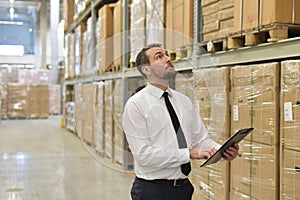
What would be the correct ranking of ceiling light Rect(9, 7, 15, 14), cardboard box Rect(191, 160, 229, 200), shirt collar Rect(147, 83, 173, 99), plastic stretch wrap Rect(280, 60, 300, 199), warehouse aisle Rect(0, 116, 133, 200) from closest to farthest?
1. shirt collar Rect(147, 83, 173, 99)
2. plastic stretch wrap Rect(280, 60, 300, 199)
3. cardboard box Rect(191, 160, 229, 200)
4. warehouse aisle Rect(0, 116, 133, 200)
5. ceiling light Rect(9, 7, 15, 14)

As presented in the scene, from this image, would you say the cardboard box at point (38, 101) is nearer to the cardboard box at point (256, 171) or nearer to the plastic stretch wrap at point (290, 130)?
the cardboard box at point (256, 171)

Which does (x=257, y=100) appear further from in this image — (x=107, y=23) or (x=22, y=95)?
(x=22, y=95)

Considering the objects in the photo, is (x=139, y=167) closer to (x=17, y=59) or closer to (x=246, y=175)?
(x=246, y=175)

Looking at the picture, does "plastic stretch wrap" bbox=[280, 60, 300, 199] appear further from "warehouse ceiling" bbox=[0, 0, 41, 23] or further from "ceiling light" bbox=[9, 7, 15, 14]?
"ceiling light" bbox=[9, 7, 15, 14]

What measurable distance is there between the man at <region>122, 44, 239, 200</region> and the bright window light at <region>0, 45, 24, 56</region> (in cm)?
2556

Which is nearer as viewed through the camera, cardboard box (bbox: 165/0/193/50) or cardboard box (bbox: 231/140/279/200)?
cardboard box (bbox: 231/140/279/200)

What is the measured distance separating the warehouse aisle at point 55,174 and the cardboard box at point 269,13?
8.98 feet

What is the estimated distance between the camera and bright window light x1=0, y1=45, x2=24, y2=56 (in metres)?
26.4

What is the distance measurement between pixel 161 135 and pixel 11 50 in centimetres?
2628

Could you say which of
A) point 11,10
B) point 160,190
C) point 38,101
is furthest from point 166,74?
point 11,10

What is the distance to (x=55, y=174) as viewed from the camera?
6.54m

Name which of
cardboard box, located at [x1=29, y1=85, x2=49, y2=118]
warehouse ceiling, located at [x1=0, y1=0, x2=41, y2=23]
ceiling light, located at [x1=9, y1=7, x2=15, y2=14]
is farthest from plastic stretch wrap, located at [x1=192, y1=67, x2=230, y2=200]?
ceiling light, located at [x1=9, y1=7, x2=15, y2=14]

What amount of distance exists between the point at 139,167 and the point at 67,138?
877 cm

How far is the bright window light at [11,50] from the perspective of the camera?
26.4 meters
